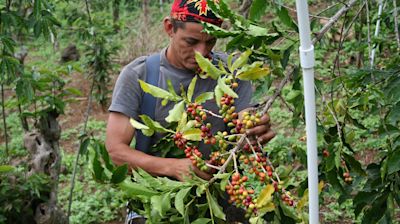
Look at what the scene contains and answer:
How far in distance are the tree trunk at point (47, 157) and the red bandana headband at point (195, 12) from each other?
1.59 meters

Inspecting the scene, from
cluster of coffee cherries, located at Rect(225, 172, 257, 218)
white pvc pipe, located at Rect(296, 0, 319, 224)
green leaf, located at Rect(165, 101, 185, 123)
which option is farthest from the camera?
green leaf, located at Rect(165, 101, 185, 123)

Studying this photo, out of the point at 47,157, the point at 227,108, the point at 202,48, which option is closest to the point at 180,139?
the point at 227,108

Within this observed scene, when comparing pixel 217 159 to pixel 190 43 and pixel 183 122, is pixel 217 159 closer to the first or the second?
pixel 183 122

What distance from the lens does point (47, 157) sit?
3254mm

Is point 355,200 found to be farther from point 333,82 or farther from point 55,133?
point 55,133

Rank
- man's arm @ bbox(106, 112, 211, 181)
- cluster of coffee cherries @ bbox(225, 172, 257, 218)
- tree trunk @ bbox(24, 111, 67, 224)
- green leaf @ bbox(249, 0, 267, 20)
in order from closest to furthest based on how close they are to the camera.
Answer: cluster of coffee cherries @ bbox(225, 172, 257, 218)
green leaf @ bbox(249, 0, 267, 20)
man's arm @ bbox(106, 112, 211, 181)
tree trunk @ bbox(24, 111, 67, 224)

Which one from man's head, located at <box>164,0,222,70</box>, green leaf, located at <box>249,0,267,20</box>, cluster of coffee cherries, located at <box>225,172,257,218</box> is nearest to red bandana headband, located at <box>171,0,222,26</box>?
man's head, located at <box>164,0,222,70</box>

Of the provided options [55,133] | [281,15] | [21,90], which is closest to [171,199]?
[281,15]

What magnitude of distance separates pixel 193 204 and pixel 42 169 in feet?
7.05

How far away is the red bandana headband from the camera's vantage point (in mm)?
1755

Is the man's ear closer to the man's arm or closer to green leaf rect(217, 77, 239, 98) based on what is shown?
the man's arm

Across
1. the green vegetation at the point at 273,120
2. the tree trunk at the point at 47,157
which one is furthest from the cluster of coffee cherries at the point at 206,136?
the tree trunk at the point at 47,157

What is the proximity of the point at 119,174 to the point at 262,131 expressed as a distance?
391mm

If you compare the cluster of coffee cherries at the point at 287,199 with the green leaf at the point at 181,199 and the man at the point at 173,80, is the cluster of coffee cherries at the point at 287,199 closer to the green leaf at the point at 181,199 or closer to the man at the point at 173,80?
the green leaf at the point at 181,199
